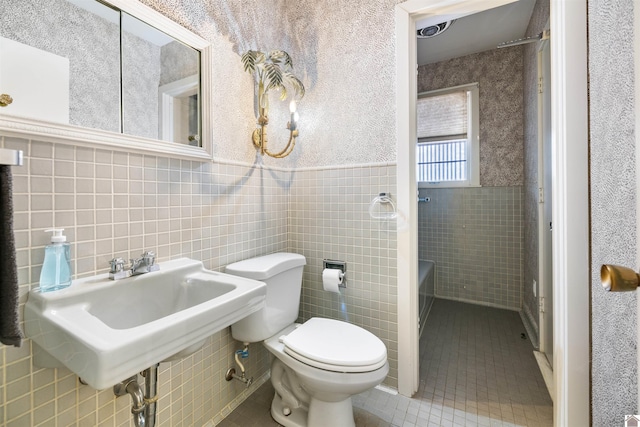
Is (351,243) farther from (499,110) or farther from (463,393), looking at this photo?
(499,110)

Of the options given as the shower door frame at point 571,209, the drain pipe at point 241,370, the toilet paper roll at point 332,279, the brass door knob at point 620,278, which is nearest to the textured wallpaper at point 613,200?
the shower door frame at point 571,209

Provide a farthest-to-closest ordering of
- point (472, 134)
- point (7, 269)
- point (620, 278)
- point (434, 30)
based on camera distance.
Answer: point (472, 134), point (434, 30), point (7, 269), point (620, 278)

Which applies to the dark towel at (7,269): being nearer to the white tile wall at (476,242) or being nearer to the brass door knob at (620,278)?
the brass door knob at (620,278)

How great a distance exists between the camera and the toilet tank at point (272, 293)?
127 centimetres

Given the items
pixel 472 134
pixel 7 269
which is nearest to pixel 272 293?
pixel 7 269

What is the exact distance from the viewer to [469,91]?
107 inches

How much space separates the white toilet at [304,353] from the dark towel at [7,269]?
30.0 inches

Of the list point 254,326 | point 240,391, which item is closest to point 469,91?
point 254,326

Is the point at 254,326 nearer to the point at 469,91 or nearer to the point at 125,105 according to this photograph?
the point at 125,105

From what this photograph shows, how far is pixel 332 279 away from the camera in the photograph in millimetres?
1579

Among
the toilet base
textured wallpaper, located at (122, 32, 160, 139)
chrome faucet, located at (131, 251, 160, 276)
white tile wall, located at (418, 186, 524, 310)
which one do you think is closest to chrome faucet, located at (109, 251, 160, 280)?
chrome faucet, located at (131, 251, 160, 276)

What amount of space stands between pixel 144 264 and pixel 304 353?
72 centimetres

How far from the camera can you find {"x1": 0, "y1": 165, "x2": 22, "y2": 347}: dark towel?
1.79ft

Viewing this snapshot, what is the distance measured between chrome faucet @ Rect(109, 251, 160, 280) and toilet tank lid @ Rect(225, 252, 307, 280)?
363 millimetres
